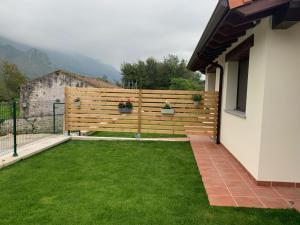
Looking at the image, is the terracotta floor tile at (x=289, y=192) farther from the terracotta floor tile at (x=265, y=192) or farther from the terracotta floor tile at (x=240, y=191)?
the terracotta floor tile at (x=240, y=191)

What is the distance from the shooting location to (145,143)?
970 cm

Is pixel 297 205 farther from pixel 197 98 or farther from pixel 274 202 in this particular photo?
pixel 197 98

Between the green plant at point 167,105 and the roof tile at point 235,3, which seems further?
the green plant at point 167,105

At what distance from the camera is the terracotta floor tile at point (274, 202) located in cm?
437

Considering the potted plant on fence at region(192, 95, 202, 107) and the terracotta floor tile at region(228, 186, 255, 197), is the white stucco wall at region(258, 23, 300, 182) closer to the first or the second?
the terracotta floor tile at region(228, 186, 255, 197)

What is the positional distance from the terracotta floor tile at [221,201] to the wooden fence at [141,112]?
5416 mm

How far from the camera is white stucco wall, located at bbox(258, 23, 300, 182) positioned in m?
5.03

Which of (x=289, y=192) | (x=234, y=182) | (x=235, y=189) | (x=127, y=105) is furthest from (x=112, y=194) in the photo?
(x=127, y=105)

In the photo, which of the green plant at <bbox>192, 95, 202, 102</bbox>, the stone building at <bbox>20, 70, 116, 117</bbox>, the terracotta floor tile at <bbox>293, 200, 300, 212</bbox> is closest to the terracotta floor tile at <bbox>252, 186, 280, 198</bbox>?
the terracotta floor tile at <bbox>293, 200, 300, 212</bbox>

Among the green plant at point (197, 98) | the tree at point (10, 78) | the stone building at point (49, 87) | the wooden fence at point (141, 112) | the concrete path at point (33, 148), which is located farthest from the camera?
the tree at point (10, 78)

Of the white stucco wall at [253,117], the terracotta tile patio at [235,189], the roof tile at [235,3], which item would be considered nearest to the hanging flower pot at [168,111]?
the white stucco wall at [253,117]

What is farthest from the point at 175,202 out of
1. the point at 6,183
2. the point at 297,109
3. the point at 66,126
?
the point at 66,126

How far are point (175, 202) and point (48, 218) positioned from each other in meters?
1.86

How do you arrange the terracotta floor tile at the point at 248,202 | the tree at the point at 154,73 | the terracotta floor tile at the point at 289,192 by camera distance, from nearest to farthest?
the terracotta floor tile at the point at 248,202
the terracotta floor tile at the point at 289,192
the tree at the point at 154,73
